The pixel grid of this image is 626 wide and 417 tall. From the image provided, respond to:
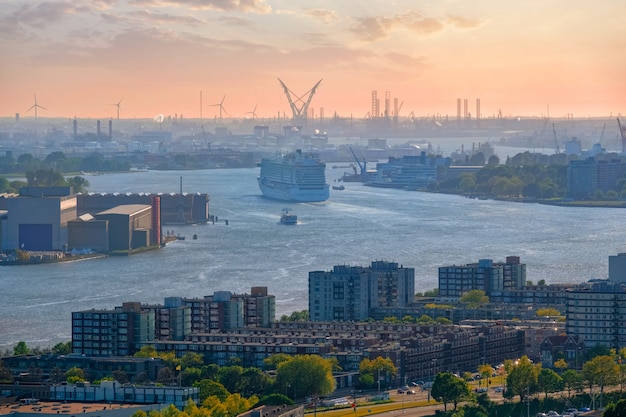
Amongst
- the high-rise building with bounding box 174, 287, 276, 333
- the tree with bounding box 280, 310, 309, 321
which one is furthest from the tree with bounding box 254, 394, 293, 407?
the tree with bounding box 280, 310, 309, 321

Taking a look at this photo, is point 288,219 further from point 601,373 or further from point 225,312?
point 601,373

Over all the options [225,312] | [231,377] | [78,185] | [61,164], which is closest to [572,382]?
[231,377]

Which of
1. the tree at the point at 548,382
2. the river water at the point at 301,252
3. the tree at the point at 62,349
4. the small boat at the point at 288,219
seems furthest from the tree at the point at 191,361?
the small boat at the point at 288,219

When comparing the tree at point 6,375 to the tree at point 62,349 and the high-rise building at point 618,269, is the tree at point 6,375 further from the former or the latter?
the high-rise building at point 618,269

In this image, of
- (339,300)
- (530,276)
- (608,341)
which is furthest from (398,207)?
(608,341)

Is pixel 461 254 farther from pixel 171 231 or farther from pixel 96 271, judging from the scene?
pixel 171 231

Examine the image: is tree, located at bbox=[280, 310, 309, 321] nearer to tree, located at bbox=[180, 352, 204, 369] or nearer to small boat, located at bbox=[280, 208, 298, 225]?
tree, located at bbox=[180, 352, 204, 369]
